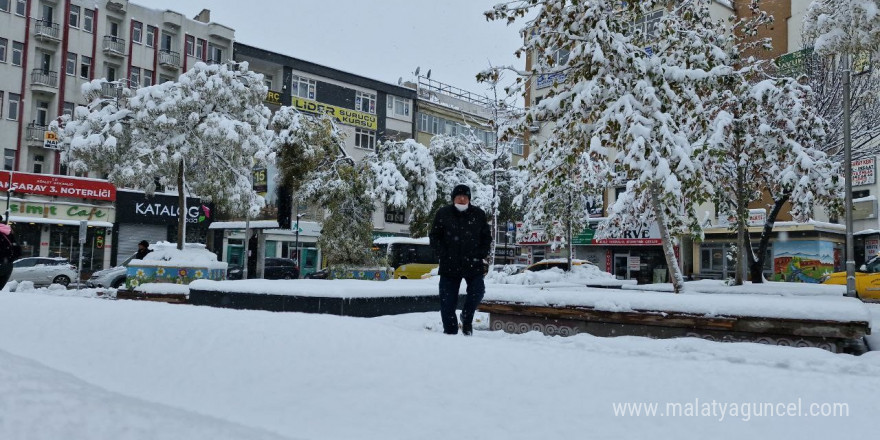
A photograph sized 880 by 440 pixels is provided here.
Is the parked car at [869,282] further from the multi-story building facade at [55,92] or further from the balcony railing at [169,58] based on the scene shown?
the balcony railing at [169,58]

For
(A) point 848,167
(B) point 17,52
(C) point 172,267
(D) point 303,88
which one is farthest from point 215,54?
(A) point 848,167

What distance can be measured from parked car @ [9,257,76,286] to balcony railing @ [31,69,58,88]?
11564mm

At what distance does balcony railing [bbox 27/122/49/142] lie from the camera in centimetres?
3244

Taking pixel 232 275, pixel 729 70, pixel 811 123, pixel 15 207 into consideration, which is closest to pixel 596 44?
pixel 729 70

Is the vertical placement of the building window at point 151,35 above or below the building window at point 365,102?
above

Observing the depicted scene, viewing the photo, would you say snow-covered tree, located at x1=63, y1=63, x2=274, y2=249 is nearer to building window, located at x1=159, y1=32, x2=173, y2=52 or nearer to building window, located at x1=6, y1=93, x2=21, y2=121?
building window, located at x1=6, y1=93, x2=21, y2=121

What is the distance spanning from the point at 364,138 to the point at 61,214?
803 inches

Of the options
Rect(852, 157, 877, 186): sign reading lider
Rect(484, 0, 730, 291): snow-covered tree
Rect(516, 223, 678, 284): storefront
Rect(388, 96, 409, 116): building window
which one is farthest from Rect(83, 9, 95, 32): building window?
Rect(852, 157, 877, 186): sign reading lider

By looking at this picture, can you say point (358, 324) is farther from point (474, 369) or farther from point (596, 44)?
point (596, 44)

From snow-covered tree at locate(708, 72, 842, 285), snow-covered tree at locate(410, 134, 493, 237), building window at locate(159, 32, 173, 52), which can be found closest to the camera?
snow-covered tree at locate(708, 72, 842, 285)

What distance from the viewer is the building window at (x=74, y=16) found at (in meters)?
34.2

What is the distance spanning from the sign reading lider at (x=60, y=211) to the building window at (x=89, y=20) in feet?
33.3

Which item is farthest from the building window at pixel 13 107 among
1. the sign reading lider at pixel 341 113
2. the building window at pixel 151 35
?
the sign reading lider at pixel 341 113

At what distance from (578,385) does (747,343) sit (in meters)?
3.38
